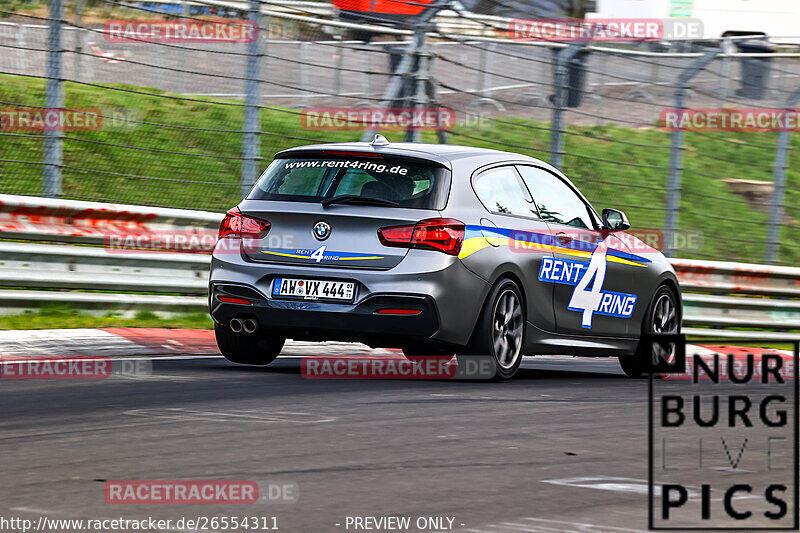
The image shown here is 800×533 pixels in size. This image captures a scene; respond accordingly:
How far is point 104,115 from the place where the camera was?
42.4 feet

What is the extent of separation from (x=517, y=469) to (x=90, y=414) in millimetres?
2305

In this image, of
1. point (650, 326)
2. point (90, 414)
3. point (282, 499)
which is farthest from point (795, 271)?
point (282, 499)

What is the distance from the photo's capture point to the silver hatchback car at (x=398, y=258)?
8414mm

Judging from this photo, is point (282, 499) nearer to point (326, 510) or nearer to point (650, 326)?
point (326, 510)

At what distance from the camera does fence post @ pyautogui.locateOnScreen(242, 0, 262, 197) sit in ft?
40.3

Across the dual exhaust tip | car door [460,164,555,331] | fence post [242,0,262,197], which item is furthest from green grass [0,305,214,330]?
car door [460,164,555,331]

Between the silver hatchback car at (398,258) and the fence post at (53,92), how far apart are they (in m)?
2.84

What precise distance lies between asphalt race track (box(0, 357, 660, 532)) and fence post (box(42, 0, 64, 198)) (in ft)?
9.62

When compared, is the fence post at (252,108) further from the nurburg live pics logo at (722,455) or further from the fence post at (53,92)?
the nurburg live pics logo at (722,455)

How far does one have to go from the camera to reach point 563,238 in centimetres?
960
